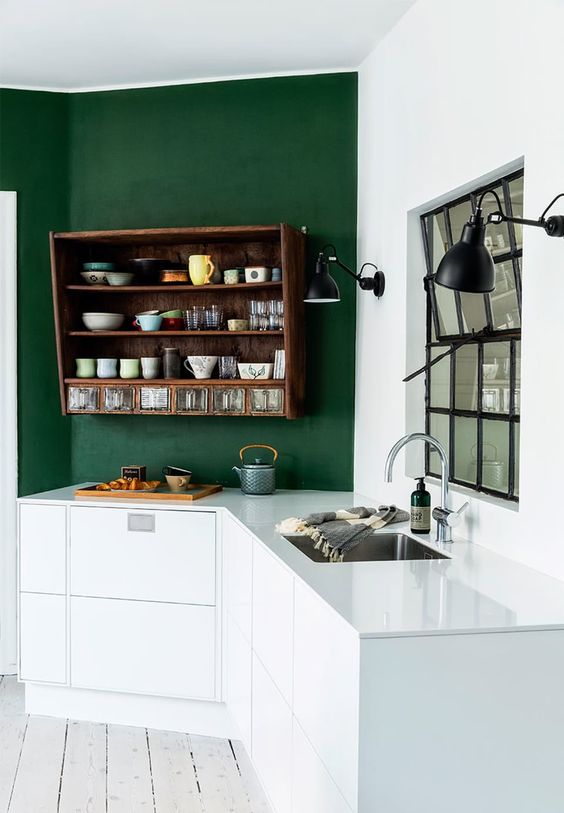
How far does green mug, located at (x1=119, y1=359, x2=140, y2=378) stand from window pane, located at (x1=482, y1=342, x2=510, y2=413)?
5.91 ft

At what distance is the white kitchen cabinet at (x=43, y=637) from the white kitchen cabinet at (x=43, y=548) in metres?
0.05

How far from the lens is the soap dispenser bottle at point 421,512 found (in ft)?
10.3

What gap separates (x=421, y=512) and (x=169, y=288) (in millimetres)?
1708

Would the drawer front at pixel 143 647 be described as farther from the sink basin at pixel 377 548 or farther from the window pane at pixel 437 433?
the window pane at pixel 437 433

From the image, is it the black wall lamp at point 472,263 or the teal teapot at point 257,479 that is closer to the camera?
the black wall lamp at point 472,263

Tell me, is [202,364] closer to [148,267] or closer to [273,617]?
[148,267]

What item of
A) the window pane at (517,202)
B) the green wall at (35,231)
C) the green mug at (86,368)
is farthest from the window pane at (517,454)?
the green wall at (35,231)

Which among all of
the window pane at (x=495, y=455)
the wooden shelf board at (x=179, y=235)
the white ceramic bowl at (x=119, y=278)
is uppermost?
the wooden shelf board at (x=179, y=235)

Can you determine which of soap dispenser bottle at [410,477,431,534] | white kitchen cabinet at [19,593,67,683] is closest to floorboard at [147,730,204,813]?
white kitchen cabinet at [19,593,67,683]

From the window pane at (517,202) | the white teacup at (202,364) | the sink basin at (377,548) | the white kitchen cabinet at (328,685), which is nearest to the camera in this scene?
the white kitchen cabinet at (328,685)

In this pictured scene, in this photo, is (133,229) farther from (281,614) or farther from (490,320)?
(281,614)

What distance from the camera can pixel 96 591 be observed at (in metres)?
3.91

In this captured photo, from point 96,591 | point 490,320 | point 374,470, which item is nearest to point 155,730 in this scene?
point 96,591

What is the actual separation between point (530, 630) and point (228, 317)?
8.85 feet
